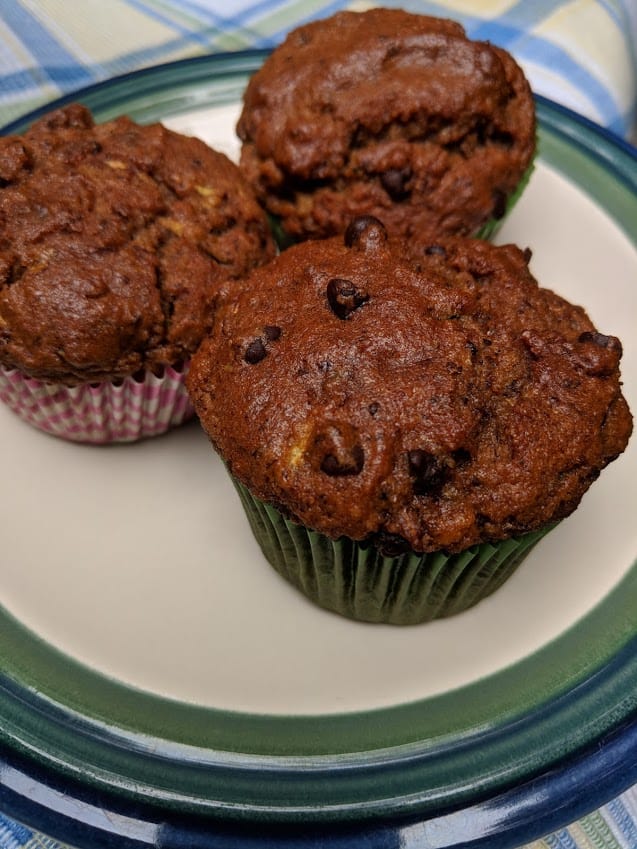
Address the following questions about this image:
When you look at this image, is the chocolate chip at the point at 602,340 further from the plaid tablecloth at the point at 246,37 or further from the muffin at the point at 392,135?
the plaid tablecloth at the point at 246,37

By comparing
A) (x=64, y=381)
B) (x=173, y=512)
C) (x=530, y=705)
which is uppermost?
(x=530, y=705)

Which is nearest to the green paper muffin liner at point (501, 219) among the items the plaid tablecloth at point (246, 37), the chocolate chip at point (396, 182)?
the chocolate chip at point (396, 182)

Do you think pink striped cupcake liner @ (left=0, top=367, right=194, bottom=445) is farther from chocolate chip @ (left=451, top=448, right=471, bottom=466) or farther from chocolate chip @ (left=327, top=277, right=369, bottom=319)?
chocolate chip @ (left=451, top=448, right=471, bottom=466)

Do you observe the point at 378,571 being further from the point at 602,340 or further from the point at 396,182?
the point at 396,182

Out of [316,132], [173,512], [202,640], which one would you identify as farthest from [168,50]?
[202,640]

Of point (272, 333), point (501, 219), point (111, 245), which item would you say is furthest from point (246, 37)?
point (272, 333)

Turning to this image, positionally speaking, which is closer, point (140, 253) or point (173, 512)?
point (140, 253)

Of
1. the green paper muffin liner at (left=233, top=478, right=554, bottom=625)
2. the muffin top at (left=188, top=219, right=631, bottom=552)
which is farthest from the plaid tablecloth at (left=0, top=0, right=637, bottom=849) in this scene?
the green paper muffin liner at (left=233, top=478, right=554, bottom=625)

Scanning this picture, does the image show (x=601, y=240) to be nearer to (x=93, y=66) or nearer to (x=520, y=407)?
(x=520, y=407)
